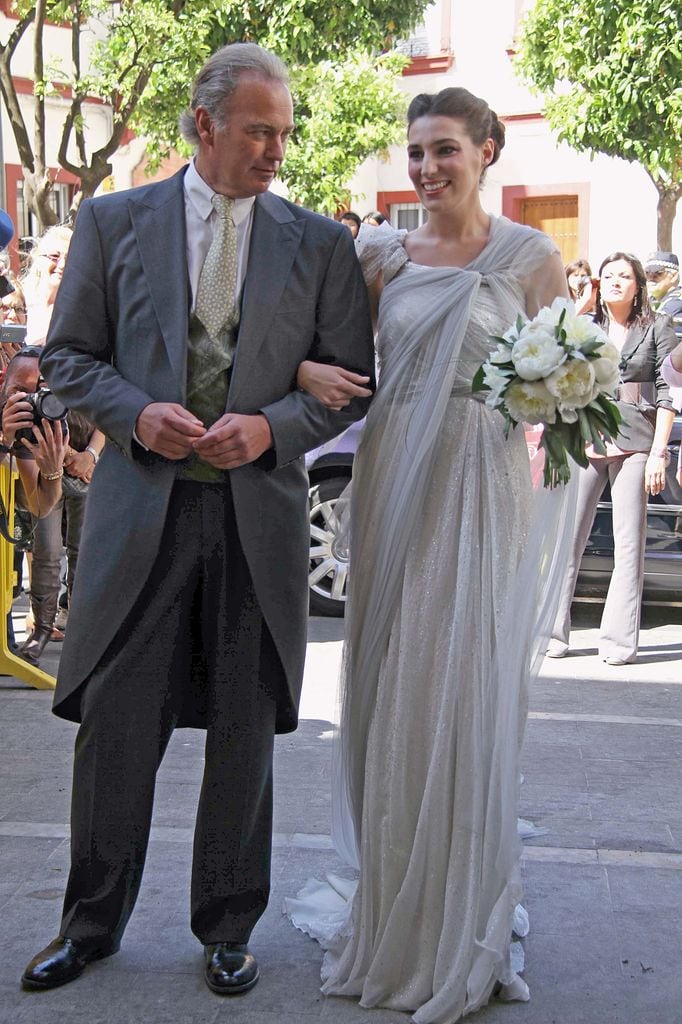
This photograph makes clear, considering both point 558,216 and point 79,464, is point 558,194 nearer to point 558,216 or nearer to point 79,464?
point 558,216

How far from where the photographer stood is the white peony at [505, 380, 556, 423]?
3.06 meters

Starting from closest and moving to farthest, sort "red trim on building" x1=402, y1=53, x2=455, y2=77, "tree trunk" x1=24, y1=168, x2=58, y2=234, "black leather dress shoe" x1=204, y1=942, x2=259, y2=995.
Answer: "black leather dress shoe" x1=204, y1=942, x2=259, y2=995
"tree trunk" x1=24, y1=168, x2=58, y2=234
"red trim on building" x1=402, y1=53, x2=455, y2=77

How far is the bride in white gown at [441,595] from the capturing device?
125 inches

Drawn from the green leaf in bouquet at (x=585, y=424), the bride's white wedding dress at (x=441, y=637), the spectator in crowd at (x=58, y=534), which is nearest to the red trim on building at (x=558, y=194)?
the spectator in crowd at (x=58, y=534)

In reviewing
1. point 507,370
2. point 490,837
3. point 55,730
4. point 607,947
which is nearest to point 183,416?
point 507,370

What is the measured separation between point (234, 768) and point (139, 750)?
235mm

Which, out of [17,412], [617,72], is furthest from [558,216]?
[17,412]

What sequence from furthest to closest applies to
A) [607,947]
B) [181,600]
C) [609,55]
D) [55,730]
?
[609,55], [55,730], [607,947], [181,600]

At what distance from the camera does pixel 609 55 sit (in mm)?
16281

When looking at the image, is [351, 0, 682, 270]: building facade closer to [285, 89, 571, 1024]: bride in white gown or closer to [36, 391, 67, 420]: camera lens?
[36, 391, 67, 420]: camera lens

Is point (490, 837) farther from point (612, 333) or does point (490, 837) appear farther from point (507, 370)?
point (612, 333)

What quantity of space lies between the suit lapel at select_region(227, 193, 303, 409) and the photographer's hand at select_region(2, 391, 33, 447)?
2.65 metres

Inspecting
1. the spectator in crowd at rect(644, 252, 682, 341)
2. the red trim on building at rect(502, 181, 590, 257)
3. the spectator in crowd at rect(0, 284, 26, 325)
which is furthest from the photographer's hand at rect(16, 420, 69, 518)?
the red trim on building at rect(502, 181, 590, 257)

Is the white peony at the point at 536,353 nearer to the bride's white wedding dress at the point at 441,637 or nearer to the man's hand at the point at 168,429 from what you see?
the bride's white wedding dress at the point at 441,637
